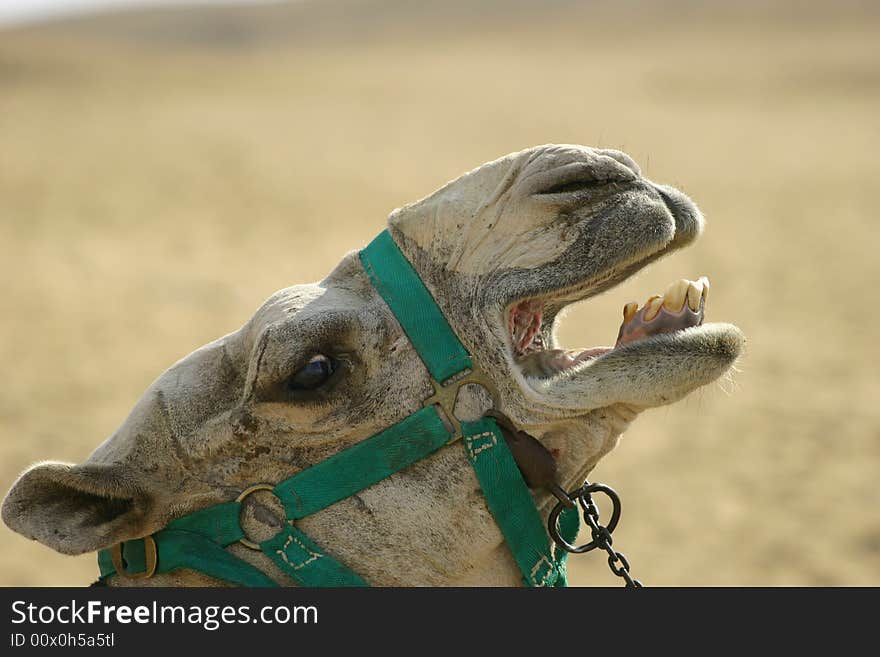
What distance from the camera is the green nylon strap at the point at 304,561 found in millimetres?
2500

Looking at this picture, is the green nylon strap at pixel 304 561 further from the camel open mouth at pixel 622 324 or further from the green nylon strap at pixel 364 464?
the camel open mouth at pixel 622 324

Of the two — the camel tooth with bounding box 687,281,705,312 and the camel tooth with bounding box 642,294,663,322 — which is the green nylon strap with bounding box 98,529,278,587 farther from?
the camel tooth with bounding box 687,281,705,312

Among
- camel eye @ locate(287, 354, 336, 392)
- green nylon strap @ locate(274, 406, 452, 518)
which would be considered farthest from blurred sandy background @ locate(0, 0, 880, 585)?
camel eye @ locate(287, 354, 336, 392)

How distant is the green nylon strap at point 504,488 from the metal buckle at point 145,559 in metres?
0.85

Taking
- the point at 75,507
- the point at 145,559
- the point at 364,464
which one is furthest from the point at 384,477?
the point at 75,507

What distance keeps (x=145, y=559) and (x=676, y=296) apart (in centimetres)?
148

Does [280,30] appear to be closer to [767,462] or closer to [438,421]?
[767,462]

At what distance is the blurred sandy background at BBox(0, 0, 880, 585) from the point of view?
7.93 metres

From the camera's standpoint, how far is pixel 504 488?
95.6 inches

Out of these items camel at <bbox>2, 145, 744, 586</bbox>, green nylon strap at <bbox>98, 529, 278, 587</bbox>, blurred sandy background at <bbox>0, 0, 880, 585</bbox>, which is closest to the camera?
camel at <bbox>2, 145, 744, 586</bbox>

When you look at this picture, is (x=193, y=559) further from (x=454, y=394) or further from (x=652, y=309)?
(x=652, y=309)

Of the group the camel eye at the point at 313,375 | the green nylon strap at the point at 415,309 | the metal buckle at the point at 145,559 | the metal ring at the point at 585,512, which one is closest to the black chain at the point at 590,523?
the metal ring at the point at 585,512

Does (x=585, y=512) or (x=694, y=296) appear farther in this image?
(x=585, y=512)

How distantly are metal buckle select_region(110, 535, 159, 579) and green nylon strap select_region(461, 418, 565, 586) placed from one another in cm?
85
